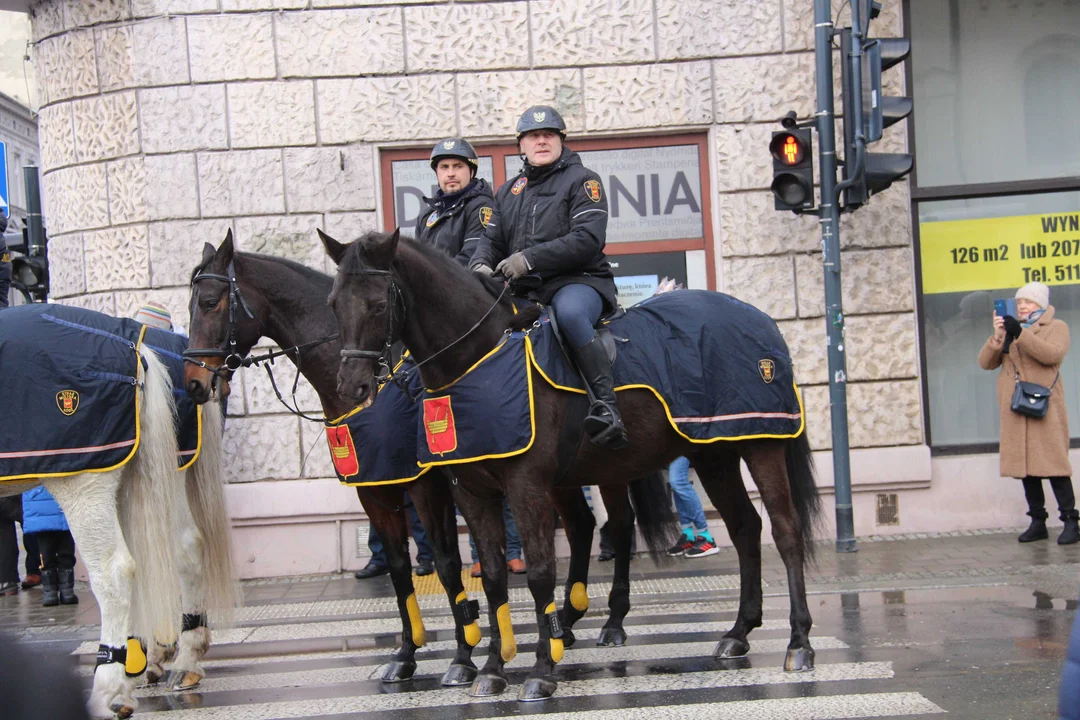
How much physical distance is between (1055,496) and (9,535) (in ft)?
Result: 28.6

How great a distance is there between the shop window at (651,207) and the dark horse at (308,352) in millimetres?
4101

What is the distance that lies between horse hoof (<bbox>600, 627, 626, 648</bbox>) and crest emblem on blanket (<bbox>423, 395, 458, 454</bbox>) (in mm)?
1747

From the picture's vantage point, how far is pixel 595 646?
6.81 metres

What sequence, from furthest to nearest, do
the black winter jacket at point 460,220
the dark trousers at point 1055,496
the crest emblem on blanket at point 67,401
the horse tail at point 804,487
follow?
the dark trousers at point 1055,496 → the black winter jacket at point 460,220 → the horse tail at point 804,487 → the crest emblem on blanket at point 67,401

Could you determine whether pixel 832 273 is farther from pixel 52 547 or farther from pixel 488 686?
pixel 52 547

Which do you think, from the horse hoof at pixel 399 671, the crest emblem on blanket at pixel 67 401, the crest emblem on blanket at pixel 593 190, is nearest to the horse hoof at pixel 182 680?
the horse hoof at pixel 399 671

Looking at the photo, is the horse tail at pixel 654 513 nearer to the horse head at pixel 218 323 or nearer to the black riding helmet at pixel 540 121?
the black riding helmet at pixel 540 121

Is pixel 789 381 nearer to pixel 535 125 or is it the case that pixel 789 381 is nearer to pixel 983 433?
pixel 535 125

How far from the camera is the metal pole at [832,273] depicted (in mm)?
9500

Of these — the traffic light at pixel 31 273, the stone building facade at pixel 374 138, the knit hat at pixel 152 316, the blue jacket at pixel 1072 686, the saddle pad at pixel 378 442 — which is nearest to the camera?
the blue jacket at pixel 1072 686

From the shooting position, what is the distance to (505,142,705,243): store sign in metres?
10.5

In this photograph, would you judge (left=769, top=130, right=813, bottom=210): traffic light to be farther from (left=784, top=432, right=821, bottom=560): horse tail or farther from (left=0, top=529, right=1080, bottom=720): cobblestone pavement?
(left=784, top=432, right=821, bottom=560): horse tail

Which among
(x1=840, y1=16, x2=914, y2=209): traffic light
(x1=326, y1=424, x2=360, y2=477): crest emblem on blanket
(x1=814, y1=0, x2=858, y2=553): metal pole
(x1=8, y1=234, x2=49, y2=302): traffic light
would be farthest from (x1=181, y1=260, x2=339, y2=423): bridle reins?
(x1=8, y1=234, x2=49, y2=302): traffic light

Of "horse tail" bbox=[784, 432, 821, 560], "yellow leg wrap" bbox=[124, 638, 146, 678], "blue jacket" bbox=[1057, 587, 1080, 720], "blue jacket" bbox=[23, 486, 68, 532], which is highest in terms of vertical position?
"blue jacket" bbox=[1057, 587, 1080, 720]
